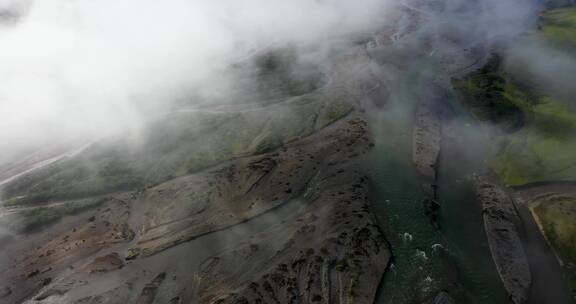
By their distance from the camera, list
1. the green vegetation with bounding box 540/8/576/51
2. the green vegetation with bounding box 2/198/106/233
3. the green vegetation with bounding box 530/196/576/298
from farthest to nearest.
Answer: the green vegetation with bounding box 540/8/576/51, the green vegetation with bounding box 2/198/106/233, the green vegetation with bounding box 530/196/576/298

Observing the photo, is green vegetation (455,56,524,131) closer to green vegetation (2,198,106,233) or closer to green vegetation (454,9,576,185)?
green vegetation (454,9,576,185)

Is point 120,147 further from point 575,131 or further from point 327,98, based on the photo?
point 575,131

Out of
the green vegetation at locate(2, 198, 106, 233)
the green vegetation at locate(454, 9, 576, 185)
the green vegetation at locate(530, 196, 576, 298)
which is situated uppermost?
the green vegetation at locate(2, 198, 106, 233)

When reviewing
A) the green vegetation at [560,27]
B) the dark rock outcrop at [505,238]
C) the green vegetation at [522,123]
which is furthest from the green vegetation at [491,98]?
the green vegetation at [560,27]

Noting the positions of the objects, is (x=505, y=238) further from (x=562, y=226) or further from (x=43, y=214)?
(x=43, y=214)

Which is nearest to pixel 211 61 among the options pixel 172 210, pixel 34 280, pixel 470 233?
pixel 172 210

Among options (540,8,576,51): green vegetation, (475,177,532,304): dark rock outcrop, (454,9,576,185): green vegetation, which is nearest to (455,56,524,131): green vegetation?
(454,9,576,185): green vegetation

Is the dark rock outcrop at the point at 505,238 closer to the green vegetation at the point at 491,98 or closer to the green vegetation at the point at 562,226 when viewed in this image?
the green vegetation at the point at 562,226

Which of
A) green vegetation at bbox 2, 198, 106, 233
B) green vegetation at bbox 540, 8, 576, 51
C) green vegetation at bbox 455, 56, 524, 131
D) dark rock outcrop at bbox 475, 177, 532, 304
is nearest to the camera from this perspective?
dark rock outcrop at bbox 475, 177, 532, 304
